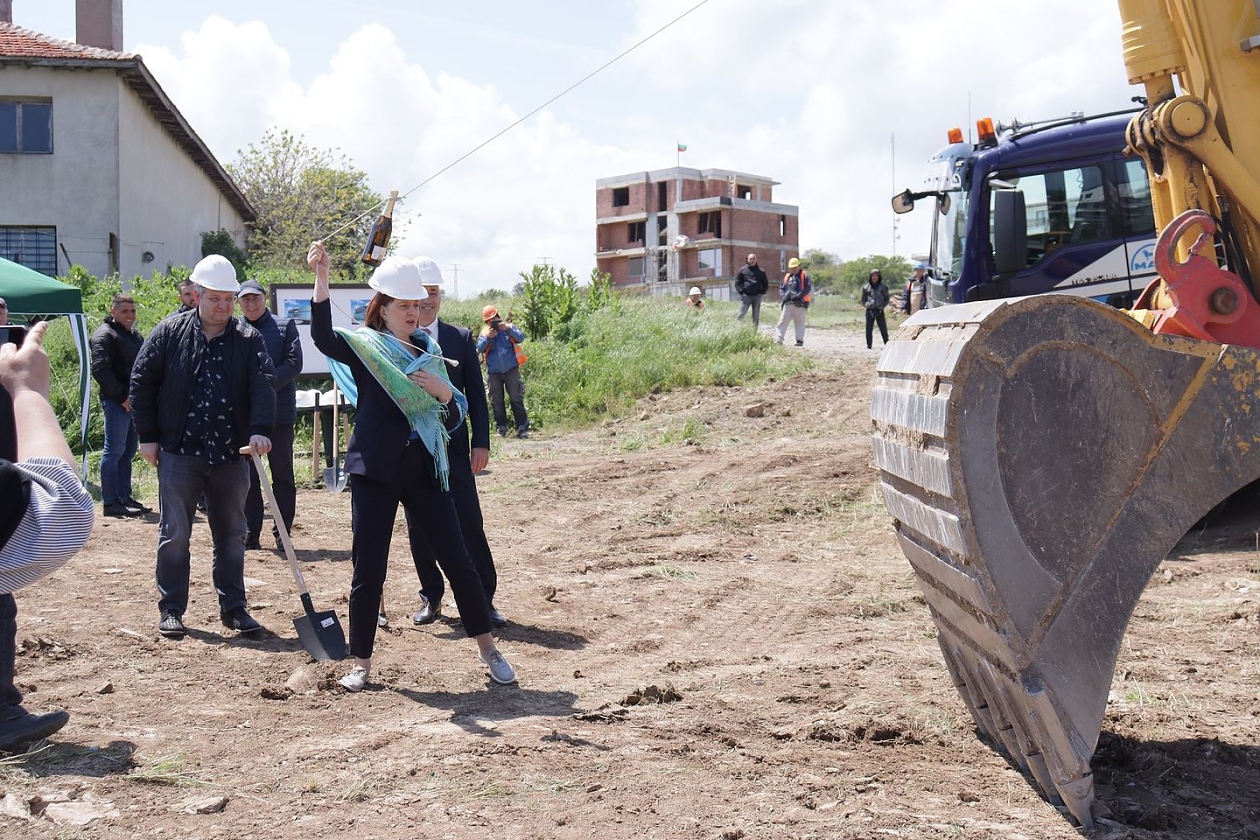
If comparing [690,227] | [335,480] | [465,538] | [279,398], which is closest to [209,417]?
[465,538]

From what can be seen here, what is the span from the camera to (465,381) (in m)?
6.50

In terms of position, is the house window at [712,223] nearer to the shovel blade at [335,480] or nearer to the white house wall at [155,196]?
the white house wall at [155,196]

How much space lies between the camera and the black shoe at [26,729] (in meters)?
4.57

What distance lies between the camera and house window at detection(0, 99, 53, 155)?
25453mm

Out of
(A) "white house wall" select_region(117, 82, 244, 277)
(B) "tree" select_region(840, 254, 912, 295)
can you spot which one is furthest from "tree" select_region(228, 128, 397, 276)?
(B) "tree" select_region(840, 254, 912, 295)

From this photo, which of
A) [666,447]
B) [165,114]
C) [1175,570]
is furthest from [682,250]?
[1175,570]

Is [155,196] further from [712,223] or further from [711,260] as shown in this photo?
[712,223]

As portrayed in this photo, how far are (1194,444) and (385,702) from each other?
3.55 meters

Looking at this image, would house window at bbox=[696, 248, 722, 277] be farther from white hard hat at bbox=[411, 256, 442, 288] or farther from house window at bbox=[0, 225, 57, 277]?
white hard hat at bbox=[411, 256, 442, 288]

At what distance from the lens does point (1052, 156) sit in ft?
34.6

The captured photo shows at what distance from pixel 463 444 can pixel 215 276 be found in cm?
174

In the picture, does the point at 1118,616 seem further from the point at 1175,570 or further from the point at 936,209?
the point at 936,209

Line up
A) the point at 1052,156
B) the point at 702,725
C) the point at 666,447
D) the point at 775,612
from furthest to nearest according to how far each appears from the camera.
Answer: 1. the point at 666,447
2. the point at 1052,156
3. the point at 775,612
4. the point at 702,725

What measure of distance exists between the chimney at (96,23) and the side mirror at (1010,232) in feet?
83.1
